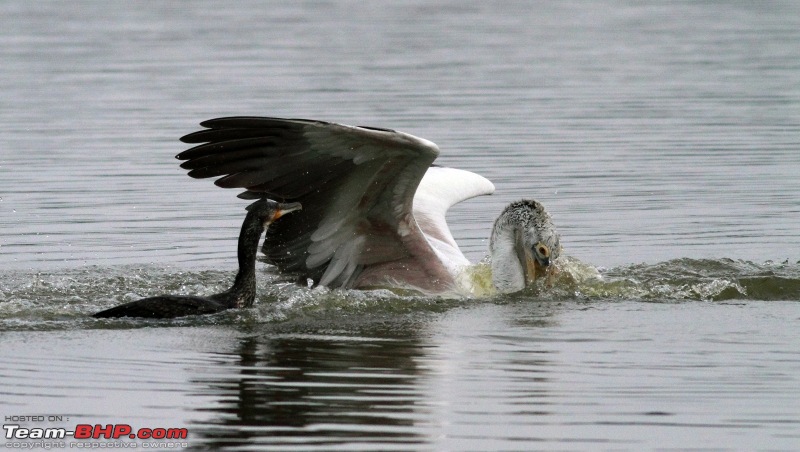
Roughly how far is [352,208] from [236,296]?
3.07 feet

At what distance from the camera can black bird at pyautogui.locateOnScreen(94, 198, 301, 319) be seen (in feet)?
27.5

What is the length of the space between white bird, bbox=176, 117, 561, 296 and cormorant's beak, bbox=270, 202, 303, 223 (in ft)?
0.44

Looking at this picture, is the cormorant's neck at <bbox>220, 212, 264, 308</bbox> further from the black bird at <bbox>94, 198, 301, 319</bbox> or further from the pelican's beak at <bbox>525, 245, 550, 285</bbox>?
the pelican's beak at <bbox>525, 245, 550, 285</bbox>

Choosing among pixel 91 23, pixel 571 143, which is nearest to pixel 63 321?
pixel 571 143

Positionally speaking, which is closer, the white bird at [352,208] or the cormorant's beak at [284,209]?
the white bird at [352,208]

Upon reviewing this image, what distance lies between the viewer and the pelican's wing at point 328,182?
28.4 feet

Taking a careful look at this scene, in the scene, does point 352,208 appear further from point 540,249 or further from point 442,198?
point 442,198

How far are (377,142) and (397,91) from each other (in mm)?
12044

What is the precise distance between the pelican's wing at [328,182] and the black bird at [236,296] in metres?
0.23

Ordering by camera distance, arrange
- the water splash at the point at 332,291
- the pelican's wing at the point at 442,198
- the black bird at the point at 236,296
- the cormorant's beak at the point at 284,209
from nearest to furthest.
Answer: the black bird at the point at 236,296, the water splash at the point at 332,291, the cormorant's beak at the point at 284,209, the pelican's wing at the point at 442,198
